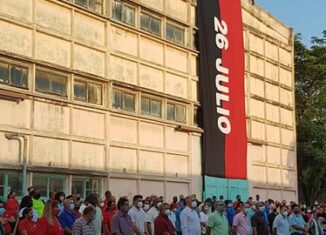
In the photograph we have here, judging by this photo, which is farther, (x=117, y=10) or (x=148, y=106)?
(x=148, y=106)

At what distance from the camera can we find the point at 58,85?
85.3 ft

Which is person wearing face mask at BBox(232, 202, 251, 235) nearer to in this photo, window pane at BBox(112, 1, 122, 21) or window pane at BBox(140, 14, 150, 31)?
window pane at BBox(112, 1, 122, 21)

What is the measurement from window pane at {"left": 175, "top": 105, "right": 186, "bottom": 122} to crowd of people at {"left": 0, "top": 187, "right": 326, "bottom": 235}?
7271 millimetres

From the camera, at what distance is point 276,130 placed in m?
43.6

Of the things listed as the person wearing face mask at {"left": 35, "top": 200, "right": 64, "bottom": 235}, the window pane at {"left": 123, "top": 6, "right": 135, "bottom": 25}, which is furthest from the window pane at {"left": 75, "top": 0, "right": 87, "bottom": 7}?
the person wearing face mask at {"left": 35, "top": 200, "right": 64, "bottom": 235}

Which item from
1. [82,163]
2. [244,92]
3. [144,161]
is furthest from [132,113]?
[244,92]

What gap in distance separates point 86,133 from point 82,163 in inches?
47.2

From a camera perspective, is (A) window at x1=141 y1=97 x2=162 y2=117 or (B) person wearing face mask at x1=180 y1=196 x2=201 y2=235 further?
(A) window at x1=141 y1=97 x2=162 y2=117

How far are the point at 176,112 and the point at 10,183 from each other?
467 inches

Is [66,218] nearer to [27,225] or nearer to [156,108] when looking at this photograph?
[27,225]

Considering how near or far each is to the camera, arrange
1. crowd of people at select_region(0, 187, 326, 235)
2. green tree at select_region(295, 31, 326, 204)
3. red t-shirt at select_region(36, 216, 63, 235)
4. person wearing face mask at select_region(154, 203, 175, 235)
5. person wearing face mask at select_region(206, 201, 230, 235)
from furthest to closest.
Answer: green tree at select_region(295, 31, 326, 204)
person wearing face mask at select_region(206, 201, 230, 235)
person wearing face mask at select_region(154, 203, 175, 235)
crowd of people at select_region(0, 187, 326, 235)
red t-shirt at select_region(36, 216, 63, 235)

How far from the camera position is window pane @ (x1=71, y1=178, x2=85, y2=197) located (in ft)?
86.3

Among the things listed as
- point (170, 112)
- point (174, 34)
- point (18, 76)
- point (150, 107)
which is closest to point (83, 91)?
point (18, 76)

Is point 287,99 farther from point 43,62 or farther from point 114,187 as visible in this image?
point 43,62
